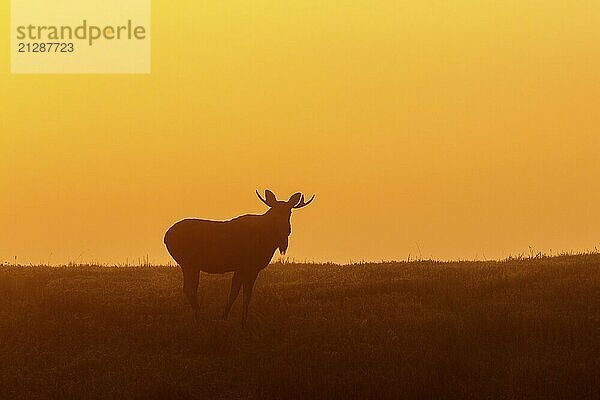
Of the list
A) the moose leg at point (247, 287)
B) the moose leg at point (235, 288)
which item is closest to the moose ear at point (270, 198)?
the moose leg at point (247, 287)

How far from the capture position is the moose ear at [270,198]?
64.5ft

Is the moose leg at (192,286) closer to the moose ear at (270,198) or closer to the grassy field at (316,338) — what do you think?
the grassy field at (316,338)

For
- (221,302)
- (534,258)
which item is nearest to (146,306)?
(221,302)

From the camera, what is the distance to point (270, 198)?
776 inches

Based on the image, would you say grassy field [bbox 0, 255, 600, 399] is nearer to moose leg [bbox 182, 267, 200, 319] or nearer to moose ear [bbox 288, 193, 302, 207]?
moose leg [bbox 182, 267, 200, 319]

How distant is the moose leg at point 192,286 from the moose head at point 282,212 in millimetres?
1879

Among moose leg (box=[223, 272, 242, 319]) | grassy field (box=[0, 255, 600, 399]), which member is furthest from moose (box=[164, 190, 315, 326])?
grassy field (box=[0, 255, 600, 399])

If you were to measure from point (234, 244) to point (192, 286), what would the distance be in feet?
3.97

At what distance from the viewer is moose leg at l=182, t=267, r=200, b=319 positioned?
19594 millimetres

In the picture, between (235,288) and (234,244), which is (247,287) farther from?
(234,244)

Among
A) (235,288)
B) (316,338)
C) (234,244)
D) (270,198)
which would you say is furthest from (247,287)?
(316,338)

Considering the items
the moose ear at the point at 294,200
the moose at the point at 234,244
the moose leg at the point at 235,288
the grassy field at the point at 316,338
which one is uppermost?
the moose ear at the point at 294,200

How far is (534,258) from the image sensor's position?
1127 inches

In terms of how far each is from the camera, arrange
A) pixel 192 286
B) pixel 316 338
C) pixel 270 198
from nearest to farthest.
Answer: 1. pixel 316 338
2. pixel 270 198
3. pixel 192 286
